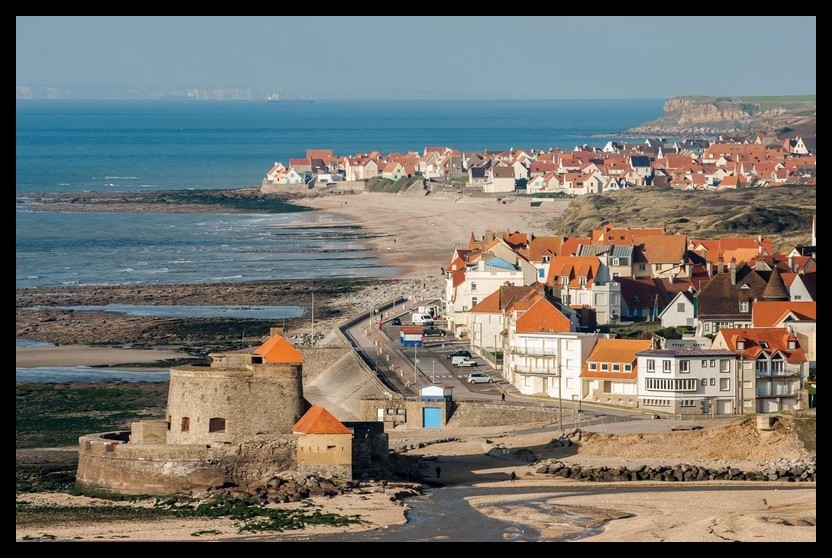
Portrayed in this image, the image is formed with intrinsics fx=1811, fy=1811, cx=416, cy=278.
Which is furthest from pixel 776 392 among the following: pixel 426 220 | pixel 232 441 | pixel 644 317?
pixel 426 220

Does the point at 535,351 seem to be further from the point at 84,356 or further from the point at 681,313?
the point at 84,356

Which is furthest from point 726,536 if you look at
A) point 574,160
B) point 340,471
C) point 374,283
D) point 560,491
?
point 574,160

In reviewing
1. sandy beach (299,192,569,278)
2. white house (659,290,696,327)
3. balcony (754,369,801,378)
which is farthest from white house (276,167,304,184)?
balcony (754,369,801,378)

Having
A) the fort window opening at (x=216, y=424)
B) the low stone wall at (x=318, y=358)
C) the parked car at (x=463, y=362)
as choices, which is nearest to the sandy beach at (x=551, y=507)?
the fort window opening at (x=216, y=424)

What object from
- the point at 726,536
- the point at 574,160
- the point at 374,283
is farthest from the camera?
the point at 574,160

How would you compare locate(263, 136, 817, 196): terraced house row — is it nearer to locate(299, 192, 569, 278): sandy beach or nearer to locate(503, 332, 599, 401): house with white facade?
locate(299, 192, 569, 278): sandy beach
